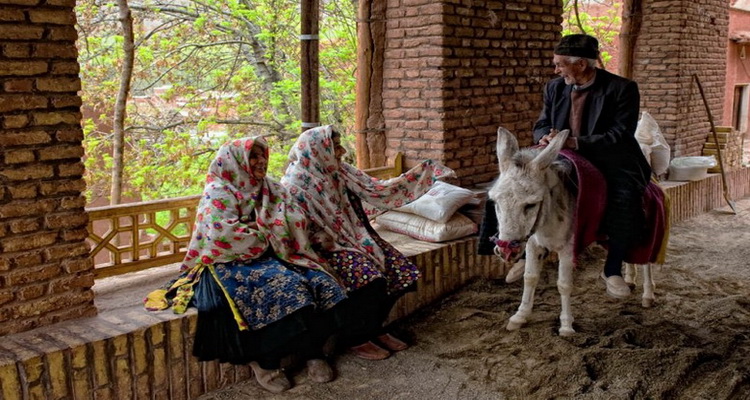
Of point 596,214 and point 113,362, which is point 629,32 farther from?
point 113,362

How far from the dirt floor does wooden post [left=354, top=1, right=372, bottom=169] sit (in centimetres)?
168

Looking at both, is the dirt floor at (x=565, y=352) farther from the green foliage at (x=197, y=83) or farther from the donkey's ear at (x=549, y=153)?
the green foliage at (x=197, y=83)

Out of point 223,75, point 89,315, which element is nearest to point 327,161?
point 89,315

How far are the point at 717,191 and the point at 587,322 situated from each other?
17.6 ft

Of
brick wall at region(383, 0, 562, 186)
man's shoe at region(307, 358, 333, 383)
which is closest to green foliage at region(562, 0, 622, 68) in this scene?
brick wall at region(383, 0, 562, 186)

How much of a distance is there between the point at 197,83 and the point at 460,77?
4.87 meters

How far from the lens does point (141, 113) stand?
9.73 metres

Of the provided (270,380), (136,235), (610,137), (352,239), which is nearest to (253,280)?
(270,380)

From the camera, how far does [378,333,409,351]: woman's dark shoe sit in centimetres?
432

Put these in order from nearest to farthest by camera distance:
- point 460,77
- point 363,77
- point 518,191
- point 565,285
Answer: point 518,191
point 565,285
point 460,77
point 363,77

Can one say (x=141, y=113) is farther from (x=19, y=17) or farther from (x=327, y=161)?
(x=19, y=17)

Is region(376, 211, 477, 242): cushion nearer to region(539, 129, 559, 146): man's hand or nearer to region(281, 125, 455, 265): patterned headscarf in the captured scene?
region(281, 125, 455, 265): patterned headscarf

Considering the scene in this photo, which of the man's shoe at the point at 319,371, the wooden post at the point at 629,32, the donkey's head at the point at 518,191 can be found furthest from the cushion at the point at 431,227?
the wooden post at the point at 629,32

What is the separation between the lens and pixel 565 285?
4457 millimetres
